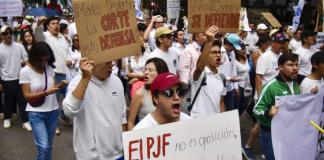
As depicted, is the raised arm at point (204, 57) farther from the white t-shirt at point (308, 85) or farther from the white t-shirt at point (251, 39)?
the white t-shirt at point (251, 39)

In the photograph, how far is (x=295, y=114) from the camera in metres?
4.68

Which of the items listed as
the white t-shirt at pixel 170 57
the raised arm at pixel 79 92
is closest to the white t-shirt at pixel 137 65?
the white t-shirt at pixel 170 57

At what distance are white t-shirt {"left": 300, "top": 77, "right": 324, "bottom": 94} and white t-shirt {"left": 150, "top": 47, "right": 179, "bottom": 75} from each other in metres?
2.21

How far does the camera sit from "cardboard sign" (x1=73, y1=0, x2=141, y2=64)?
3805mm

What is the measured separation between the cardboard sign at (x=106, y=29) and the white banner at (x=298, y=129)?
1.58 metres

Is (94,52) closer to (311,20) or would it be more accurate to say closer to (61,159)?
(61,159)

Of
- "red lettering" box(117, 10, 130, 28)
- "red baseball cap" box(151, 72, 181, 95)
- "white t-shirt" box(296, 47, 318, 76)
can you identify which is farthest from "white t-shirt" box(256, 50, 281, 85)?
"red baseball cap" box(151, 72, 181, 95)

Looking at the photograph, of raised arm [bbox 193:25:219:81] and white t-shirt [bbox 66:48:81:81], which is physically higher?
raised arm [bbox 193:25:219:81]

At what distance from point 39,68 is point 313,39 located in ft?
15.6

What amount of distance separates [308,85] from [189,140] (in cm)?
237

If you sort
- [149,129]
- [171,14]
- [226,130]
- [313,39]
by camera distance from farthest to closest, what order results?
[171,14]
[313,39]
[226,130]
[149,129]

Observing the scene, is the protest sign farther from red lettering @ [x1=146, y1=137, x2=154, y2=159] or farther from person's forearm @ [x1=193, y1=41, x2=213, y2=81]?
red lettering @ [x1=146, y1=137, x2=154, y2=159]

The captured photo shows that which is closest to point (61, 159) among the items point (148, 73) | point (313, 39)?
point (148, 73)

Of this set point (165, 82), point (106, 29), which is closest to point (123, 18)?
point (106, 29)
